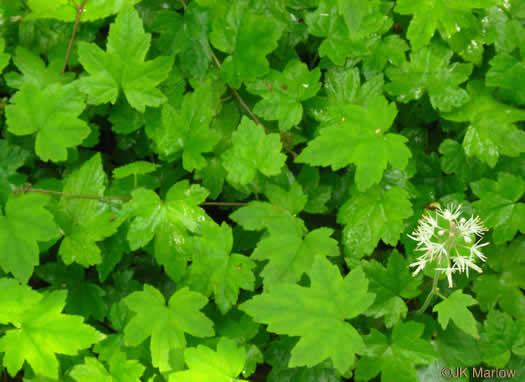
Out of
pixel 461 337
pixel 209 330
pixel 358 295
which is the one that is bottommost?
pixel 461 337

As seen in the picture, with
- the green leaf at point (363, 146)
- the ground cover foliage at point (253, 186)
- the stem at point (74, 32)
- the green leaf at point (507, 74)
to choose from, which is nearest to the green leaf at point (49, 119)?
the ground cover foliage at point (253, 186)

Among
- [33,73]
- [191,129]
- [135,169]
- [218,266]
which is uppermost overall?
[33,73]

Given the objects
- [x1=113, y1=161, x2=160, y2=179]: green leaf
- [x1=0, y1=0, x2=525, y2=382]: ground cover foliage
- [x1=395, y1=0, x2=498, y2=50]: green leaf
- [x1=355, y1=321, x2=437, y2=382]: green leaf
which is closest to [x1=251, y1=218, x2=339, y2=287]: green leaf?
[x1=0, y1=0, x2=525, y2=382]: ground cover foliage

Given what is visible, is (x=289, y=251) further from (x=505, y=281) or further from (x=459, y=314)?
(x=505, y=281)

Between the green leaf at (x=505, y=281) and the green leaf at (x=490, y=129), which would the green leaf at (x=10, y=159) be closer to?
the green leaf at (x=490, y=129)

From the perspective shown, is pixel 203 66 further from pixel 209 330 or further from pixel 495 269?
pixel 495 269

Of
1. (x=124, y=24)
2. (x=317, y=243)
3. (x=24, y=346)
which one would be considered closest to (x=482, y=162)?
(x=317, y=243)

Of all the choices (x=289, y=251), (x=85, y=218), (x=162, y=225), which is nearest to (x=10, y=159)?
(x=85, y=218)
